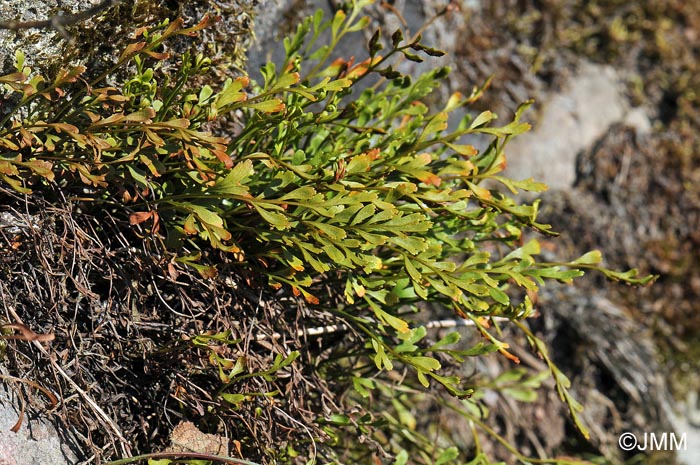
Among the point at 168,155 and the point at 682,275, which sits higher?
the point at 168,155

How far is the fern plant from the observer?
55.4 inches

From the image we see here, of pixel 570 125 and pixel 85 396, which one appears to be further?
pixel 570 125

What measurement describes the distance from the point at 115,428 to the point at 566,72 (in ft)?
8.83

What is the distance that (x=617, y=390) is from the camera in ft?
9.70

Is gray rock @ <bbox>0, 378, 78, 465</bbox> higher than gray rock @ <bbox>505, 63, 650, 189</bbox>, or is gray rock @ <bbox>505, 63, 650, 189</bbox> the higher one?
gray rock @ <bbox>505, 63, 650, 189</bbox>

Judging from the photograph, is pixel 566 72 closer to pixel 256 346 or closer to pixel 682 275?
pixel 682 275

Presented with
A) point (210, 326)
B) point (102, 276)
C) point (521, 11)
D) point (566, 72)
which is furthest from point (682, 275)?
point (102, 276)

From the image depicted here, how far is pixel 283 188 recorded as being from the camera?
1486 mm
